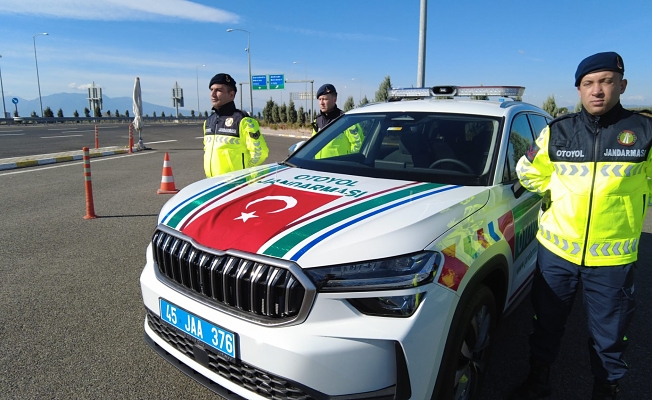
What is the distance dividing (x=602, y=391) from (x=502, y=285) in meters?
0.77

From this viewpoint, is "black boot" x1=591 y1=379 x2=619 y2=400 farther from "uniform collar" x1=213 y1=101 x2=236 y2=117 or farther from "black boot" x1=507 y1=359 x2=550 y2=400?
"uniform collar" x1=213 y1=101 x2=236 y2=117

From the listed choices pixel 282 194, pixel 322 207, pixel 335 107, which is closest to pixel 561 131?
pixel 322 207

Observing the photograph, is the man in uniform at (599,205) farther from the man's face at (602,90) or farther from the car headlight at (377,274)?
the car headlight at (377,274)

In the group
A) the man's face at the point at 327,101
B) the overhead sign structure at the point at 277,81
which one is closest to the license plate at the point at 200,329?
the man's face at the point at 327,101

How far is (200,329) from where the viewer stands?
2.04 metres

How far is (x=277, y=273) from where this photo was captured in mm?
1821

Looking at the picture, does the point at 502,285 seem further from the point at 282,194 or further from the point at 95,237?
the point at 95,237

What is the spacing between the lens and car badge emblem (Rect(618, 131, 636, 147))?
7.09 feet

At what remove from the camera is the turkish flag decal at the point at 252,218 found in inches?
78.0

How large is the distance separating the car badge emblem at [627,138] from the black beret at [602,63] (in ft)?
1.02

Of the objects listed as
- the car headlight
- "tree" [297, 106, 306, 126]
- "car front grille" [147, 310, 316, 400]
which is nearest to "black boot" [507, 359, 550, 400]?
the car headlight

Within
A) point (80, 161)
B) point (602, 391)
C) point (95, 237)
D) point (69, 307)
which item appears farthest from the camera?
point (80, 161)

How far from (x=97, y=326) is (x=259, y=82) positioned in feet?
142

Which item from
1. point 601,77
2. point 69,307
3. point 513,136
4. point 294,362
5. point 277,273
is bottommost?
point 69,307
